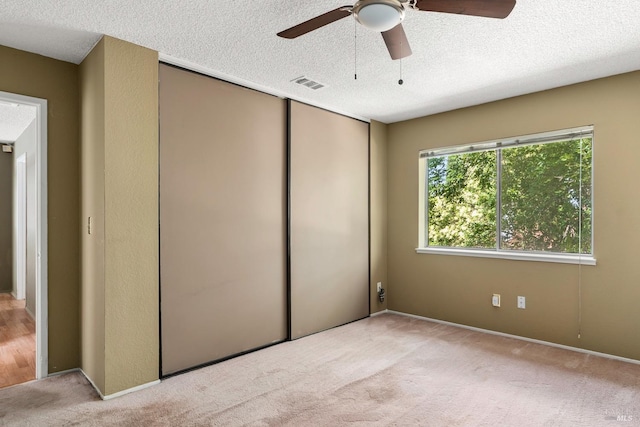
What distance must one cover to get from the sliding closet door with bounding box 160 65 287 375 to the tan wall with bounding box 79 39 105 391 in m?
0.41

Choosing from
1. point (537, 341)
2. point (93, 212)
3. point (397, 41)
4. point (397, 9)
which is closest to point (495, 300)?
point (537, 341)

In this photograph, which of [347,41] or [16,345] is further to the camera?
[16,345]

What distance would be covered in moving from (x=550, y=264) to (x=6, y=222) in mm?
7332

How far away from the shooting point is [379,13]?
1.66m

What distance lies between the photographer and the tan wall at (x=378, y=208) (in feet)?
15.8

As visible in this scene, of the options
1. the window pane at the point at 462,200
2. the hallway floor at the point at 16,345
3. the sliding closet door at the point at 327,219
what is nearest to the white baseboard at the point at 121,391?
the hallway floor at the point at 16,345

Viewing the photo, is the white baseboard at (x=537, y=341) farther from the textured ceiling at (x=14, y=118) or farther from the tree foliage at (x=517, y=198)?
the textured ceiling at (x=14, y=118)

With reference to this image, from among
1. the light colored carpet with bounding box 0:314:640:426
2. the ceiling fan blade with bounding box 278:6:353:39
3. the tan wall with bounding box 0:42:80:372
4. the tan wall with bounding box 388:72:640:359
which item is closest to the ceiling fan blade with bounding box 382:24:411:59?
the ceiling fan blade with bounding box 278:6:353:39

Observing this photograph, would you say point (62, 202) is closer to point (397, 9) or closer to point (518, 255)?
point (397, 9)

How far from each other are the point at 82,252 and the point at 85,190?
0.49 m

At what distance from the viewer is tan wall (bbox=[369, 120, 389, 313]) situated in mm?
4809

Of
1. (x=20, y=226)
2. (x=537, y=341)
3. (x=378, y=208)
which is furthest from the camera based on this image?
(x=20, y=226)

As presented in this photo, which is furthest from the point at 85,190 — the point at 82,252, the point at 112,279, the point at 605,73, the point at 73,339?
the point at 605,73

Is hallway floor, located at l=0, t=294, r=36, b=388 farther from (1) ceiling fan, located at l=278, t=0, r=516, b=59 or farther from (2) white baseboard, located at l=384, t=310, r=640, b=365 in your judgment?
(2) white baseboard, located at l=384, t=310, r=640, b=365
